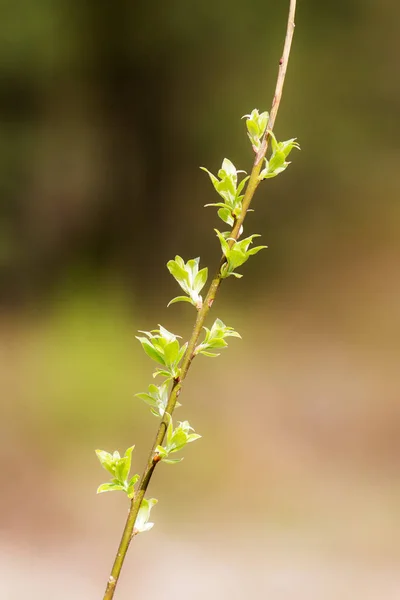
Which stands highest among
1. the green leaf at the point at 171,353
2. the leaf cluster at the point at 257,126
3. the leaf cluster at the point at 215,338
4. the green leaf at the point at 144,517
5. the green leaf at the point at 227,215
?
the leaf cluster at the point at 257,126

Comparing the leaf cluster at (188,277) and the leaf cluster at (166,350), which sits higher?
the leaf cluster at (188,277)

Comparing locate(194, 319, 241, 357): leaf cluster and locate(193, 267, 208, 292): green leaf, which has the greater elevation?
locate(193, 267, 208, 292): green leaf

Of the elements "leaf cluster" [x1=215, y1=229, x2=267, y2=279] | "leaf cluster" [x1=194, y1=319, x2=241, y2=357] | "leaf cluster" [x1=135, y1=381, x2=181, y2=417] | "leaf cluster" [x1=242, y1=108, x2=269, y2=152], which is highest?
"leaf cluster" [x1=242, y1=108, x2=269, y2=152]

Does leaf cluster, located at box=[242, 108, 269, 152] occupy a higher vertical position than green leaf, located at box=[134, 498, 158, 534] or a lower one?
higher

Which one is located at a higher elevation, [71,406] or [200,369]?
[200,369]

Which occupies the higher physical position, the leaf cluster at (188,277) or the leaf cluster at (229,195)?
the leaf cluster at (229,195)

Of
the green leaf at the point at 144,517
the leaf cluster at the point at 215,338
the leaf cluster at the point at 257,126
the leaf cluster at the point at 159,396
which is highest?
the leaf cluster at the point at 257,126

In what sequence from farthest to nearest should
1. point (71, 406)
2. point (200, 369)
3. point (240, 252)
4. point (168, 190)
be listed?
point (168, 190) < point (200, 369) < point (71, 406) < point (240, 252)

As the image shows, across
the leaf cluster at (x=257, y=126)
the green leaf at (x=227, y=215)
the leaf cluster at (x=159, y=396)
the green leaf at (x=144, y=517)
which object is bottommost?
the green leaf at (x=144, y=517)

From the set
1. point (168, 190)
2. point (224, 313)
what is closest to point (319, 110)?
point (168, 190)

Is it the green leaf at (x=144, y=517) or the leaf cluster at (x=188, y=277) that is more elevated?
the leaf cluster at (x=188, y=277)

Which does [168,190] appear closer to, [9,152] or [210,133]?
[210,133]
